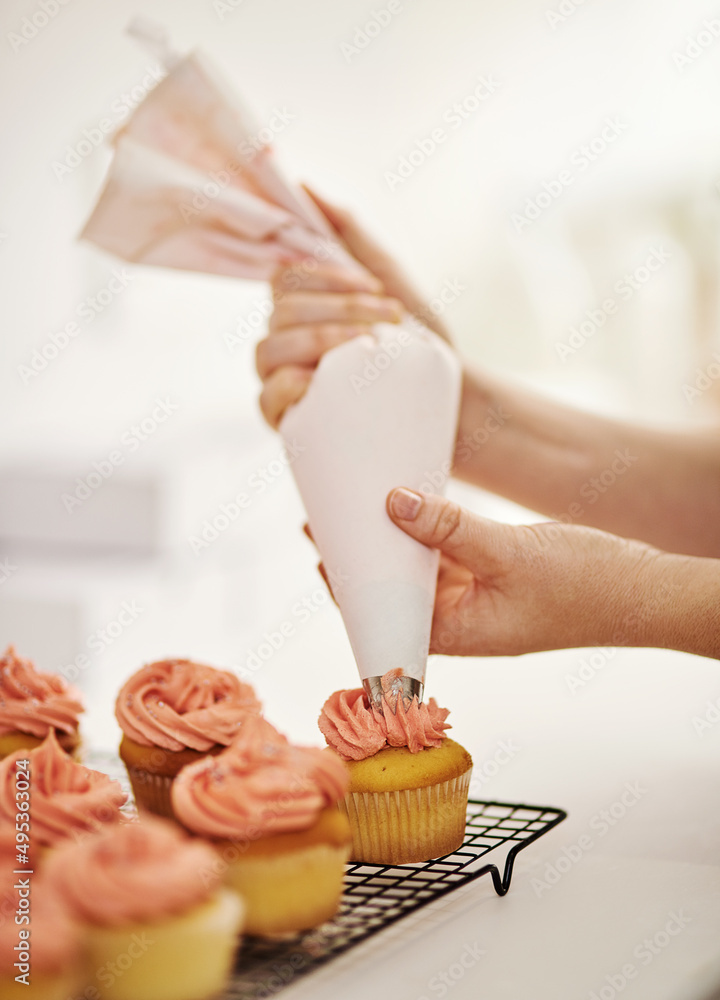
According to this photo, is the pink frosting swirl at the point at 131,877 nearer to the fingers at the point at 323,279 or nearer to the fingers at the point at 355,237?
the fingers at the point at 323,279

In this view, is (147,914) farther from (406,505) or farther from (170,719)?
(406,505)

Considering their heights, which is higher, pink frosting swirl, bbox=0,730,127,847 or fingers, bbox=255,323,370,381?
fingers, bbox=255,323,370,381

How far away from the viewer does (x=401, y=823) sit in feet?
2.89

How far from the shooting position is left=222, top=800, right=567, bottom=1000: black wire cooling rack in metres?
0.65

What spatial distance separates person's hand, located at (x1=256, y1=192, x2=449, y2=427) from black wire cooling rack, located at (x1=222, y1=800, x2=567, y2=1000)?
55 centimetres

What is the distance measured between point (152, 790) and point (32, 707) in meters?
0.20

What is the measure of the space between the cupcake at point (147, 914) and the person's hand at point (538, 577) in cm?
49

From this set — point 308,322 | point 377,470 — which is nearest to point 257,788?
point 377,470

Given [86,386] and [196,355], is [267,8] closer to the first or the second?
[196,355]

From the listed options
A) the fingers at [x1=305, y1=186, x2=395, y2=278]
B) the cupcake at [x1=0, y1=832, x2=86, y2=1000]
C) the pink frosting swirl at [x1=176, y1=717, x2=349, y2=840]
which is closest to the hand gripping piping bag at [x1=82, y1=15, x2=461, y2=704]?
the fingers at [x1=305, y1=186, x2=395, y2=278]

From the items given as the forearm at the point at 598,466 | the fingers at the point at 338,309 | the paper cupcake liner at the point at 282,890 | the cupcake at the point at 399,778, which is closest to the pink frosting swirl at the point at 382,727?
the cupcake at the point at 399,778

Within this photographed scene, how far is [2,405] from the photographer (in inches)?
138

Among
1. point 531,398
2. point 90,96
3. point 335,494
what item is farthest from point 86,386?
point 335,494

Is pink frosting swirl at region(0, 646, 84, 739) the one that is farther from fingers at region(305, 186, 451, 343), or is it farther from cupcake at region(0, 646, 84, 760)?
fingers at region(305, 186, 451, 343)
